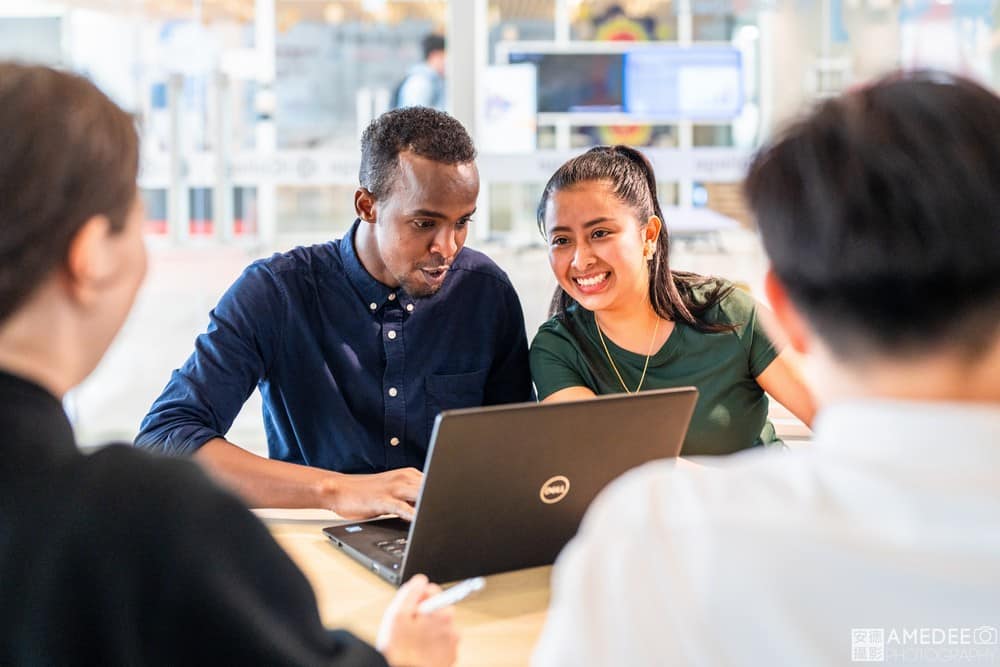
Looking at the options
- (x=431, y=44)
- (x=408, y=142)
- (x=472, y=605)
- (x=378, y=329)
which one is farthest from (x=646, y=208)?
(x=431, y=44)

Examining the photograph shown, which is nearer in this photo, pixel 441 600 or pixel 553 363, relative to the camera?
pixel 441 600

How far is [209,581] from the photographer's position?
0.77m

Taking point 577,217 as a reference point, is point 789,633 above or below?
below

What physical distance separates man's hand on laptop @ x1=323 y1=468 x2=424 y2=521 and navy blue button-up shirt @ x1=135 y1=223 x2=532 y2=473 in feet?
1.25

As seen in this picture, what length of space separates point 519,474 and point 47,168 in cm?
72

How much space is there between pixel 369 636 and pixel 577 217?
1.05 metres

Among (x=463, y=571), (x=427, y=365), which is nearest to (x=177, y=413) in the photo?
(x=427, y=365)

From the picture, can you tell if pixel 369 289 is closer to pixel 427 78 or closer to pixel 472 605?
pixel 472 605

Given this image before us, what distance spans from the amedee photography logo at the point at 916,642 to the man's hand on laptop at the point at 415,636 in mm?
486

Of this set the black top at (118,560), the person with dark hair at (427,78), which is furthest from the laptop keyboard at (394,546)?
the person with dark hair at (427,78)

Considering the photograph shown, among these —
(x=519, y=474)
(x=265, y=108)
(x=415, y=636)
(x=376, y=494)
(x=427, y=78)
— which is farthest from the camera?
(x=265, y=108)

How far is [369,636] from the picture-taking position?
1.25 meters

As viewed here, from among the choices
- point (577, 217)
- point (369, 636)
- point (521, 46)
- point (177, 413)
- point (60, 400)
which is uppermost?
point (521, 46)

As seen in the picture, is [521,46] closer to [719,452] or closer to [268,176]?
[268,176]
